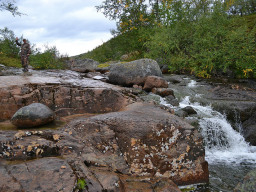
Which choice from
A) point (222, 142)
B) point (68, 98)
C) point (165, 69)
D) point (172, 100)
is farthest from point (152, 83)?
point (165, 69)

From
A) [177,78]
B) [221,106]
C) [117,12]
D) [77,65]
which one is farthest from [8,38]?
[221,106]

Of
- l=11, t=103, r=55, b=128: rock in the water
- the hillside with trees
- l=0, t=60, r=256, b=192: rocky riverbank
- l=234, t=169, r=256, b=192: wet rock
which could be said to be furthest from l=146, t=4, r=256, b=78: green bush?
l=11, t=103, r=55, b=128: rock in the water

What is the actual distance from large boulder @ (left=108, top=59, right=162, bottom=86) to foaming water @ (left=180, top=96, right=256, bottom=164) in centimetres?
358

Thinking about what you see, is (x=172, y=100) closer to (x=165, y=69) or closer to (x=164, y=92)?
(x=164, y=92)

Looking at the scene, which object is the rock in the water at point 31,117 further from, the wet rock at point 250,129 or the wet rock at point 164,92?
the wet rock at point 250,129

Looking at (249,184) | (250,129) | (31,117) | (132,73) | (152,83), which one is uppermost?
(132,73)

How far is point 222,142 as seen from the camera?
6.76 m

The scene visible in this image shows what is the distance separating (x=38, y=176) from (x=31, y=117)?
61.9 inches

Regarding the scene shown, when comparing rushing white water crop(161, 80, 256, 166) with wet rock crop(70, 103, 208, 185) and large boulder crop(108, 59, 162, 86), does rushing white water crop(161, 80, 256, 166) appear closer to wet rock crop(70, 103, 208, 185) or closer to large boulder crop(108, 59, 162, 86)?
wet rock crop(70, 103, 208, 185)

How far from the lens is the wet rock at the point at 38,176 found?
102 inches

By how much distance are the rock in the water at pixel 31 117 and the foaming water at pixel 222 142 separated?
172 inches

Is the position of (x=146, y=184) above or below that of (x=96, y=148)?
below

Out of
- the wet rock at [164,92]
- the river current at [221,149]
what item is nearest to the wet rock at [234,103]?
the river current at [221,149]

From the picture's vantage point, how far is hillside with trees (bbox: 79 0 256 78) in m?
12.2
